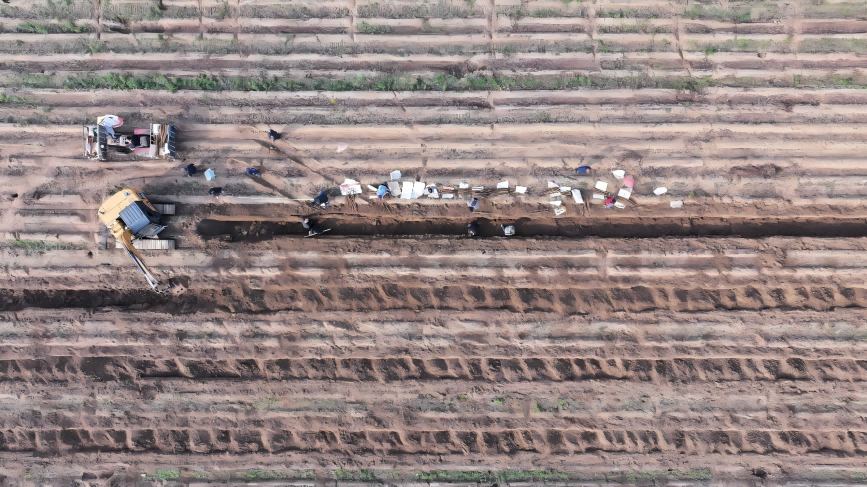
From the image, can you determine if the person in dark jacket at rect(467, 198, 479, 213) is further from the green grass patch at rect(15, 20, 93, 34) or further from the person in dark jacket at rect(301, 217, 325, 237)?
the green grass patch at rect(15, 20, 93, 34)

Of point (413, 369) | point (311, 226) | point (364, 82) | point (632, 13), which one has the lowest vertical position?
point (413, 369)

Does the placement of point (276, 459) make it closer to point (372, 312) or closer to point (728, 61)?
point (372, 312)

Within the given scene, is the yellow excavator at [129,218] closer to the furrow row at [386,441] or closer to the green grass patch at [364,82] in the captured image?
the green grass patch at [364,82]

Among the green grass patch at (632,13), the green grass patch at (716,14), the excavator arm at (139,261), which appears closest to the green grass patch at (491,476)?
the excavator arm at (139,261)

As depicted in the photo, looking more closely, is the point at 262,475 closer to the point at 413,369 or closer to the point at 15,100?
the point at 413,369

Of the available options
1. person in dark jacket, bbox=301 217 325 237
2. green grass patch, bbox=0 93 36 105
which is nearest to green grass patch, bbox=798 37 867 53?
person in dark jacket, bbox=301 217 325 237

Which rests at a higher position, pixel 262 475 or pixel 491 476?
pixel 491 476

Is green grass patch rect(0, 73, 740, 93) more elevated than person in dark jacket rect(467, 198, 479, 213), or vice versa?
green grass patch rect(0, 73, 740, 93)

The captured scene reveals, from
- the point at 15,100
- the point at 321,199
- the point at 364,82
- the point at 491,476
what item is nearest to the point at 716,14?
the point at 364,82
